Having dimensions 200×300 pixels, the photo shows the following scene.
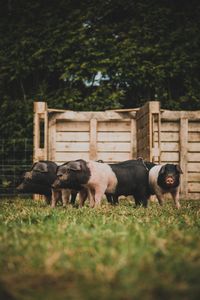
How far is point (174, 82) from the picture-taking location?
44.1 ft

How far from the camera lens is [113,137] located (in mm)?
11102

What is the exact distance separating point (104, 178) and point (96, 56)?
6.36m

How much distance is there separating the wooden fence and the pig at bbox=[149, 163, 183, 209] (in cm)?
298

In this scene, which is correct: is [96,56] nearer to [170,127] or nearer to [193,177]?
[170,127]

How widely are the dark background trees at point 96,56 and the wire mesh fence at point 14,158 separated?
0.25 metres

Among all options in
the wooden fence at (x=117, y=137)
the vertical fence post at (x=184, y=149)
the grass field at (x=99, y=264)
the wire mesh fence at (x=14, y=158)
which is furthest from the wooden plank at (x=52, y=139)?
the grass field at (x=99, y=264)

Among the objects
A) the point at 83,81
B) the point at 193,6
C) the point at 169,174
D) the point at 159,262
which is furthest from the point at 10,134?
the point at 159,262

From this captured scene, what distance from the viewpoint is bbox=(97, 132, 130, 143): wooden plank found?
1106cm

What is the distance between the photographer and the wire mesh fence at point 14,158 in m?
12.5

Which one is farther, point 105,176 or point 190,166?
point 190,166

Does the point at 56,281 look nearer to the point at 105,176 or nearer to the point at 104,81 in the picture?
the point at 105,176

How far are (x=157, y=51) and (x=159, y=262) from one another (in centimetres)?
1101

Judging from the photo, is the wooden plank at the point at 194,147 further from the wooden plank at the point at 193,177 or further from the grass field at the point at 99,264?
the grass field at the point at 99,264

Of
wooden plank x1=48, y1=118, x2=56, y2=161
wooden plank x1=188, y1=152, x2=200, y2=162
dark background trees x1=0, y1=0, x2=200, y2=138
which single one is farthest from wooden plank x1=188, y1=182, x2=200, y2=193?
wooden plank x1=48, y1=118, x2=56, y2=161
